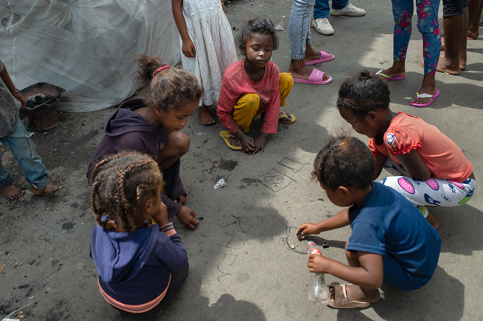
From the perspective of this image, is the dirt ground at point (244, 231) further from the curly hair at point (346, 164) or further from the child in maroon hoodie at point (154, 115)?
the curly hair at point (346, 164)

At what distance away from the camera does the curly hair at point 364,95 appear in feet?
6.77

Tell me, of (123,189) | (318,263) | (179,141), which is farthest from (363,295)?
(179,141)

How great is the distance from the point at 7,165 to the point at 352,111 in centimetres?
285

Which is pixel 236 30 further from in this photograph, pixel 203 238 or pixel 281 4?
pixel 203 238

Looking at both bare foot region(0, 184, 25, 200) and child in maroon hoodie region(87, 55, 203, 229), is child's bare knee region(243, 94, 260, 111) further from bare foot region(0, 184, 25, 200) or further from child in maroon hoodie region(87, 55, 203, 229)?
bare foot region(0, 184, 25, 200)

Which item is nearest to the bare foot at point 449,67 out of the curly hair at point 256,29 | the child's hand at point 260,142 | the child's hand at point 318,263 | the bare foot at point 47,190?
the curly hair at point 256,29

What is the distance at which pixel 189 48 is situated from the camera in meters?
3.11

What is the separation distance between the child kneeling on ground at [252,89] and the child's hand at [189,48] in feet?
1.27

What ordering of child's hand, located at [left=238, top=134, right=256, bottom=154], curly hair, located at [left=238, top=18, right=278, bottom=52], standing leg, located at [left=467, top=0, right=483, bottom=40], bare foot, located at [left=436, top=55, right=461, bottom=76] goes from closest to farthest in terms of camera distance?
curly hair, located at [left=238, top=18, right=278, bottom=52] → child's hand, located at [left=238, top=134, right=256, bottom=154] → bare foot, located at [left=436, top=55, right=461, bottom=76] → standing leg, located at [left=467, top=0, right=483, bottom=40]

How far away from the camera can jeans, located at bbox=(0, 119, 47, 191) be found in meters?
2.64

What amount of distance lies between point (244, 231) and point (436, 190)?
1.17 metres

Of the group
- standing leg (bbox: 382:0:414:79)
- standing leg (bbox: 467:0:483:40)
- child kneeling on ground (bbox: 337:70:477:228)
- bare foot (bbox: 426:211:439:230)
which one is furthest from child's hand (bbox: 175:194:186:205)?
standing leg (bbox: 467:0:483:40)

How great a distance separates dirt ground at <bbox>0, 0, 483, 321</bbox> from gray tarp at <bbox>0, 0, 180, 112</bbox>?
31cm

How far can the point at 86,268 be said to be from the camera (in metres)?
2.22
